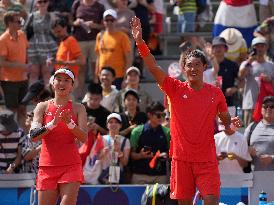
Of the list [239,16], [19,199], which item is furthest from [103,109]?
[239,16]

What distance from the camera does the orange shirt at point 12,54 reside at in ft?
53.6

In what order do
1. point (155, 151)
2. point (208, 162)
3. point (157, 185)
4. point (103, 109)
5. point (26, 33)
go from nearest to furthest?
point (208, 162) < point (157, 185) < point (155, 151) < point (103, 109) < point (26, 33)

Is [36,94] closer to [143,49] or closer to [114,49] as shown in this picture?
[114,49]

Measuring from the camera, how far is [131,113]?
1508cm

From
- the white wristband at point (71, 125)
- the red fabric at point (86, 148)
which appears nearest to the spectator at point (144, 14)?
the red fabric at point (86, 148)

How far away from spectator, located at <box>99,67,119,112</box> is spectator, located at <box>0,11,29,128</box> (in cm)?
133

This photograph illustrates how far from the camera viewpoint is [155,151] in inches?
556

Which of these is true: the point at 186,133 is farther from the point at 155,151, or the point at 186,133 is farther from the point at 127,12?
the point at 127,12

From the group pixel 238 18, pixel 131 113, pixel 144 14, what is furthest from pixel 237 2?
pixel 131 113

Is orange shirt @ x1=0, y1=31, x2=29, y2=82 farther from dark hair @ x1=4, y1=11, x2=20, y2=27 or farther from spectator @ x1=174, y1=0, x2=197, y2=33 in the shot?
spectator @ x1=174, y1=0, x2=197, y2=33

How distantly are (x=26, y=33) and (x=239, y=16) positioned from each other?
3715mm

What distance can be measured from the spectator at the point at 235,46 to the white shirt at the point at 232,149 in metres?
3.59

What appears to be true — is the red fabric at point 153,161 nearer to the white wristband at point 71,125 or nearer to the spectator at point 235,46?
the white wristband at point 71,125

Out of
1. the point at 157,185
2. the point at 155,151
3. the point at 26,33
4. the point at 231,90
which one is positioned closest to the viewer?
the point at 157,185
